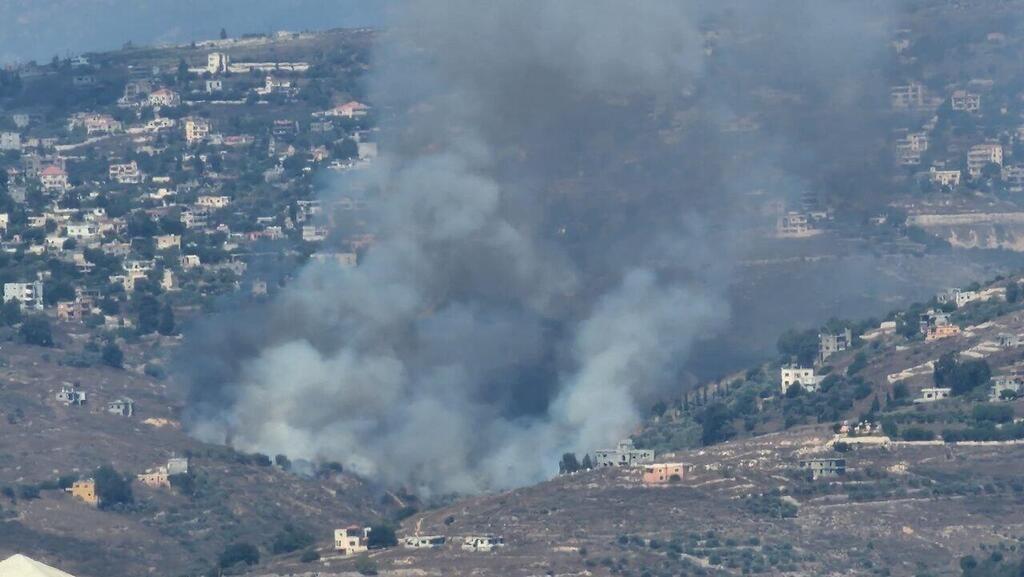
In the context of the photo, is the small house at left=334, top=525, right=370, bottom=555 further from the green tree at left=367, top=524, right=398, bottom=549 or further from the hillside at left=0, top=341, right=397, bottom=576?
the hillside at left=0, top=341, right=397, bottom=576

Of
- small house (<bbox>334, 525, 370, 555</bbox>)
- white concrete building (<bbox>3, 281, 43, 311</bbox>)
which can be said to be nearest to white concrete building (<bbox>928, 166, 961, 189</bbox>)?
white concrete building (<bbox>3, 281, 43, 311</bbox>)

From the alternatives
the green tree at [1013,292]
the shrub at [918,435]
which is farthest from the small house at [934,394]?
the green tree at [1013,292]

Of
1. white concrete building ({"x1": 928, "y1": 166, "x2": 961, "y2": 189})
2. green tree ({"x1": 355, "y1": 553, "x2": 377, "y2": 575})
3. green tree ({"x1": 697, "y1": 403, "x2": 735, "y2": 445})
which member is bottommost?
green tree ({"x1": 355, "y1": 553, "x2": 377, "y2": 575})

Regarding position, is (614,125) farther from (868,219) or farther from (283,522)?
(283,522)

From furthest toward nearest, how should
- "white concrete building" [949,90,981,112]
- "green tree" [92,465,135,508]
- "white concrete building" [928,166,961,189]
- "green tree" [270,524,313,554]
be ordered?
1. "white concrete building" [949,90,981,112]
2. "white concrete building" [928,166,961,189]
3. "green tree" [92,465,135,508]
4. "green tree" [270,524,313,554]

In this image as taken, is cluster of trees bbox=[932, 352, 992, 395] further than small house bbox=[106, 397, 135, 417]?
No

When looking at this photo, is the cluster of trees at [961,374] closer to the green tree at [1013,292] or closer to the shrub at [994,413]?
the shrub at [994,413]

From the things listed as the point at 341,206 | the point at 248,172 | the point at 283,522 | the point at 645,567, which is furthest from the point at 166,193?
the point at 645,567

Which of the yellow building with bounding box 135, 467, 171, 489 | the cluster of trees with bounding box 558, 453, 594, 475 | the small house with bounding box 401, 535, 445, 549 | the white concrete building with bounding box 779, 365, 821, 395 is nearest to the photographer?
the small house with bounding box 401, 535, 445, 549

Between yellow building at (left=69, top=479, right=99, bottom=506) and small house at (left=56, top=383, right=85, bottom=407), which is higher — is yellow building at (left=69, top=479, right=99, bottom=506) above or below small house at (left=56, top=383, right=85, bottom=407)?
below
